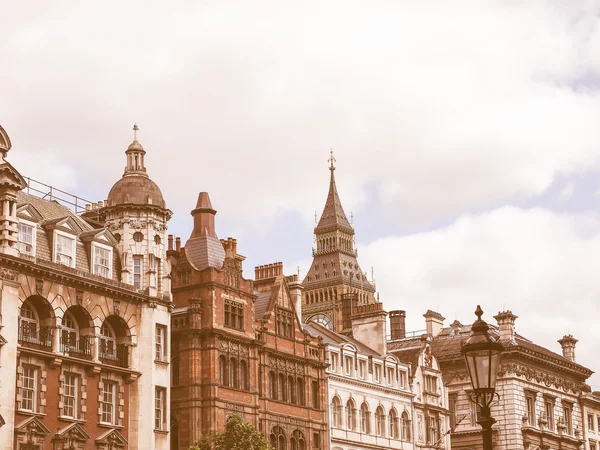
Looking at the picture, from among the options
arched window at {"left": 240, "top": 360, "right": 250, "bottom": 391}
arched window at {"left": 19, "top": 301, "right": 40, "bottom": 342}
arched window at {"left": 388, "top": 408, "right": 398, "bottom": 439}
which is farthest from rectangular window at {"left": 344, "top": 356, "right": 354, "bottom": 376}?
arched window at {"left": 19, "top": 301, "right": 40, "bottom": 342}

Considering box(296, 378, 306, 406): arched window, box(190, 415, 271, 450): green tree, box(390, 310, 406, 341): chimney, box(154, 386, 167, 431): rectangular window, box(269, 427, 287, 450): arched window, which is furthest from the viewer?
box(390, 310, 406, 341): chimney

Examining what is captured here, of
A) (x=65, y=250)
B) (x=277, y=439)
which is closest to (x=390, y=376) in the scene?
(x=277, y=439)

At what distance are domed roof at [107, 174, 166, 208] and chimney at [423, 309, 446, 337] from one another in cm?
4896

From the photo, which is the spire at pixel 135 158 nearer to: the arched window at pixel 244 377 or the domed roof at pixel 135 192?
the domed roof at pixel 135 192

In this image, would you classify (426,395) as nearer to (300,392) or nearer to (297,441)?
(300,392)

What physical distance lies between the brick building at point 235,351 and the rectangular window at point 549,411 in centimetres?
3807

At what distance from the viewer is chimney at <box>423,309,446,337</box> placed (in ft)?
384

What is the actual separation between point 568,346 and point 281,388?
55.3 meters

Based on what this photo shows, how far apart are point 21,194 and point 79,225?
396 centimetres

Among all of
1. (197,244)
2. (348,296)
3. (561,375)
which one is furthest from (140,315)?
(561,375)

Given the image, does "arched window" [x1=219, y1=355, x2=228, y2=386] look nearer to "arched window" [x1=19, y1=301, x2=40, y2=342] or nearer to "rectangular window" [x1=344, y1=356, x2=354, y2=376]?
"arched window" [x1=19, y1=301, x2=40, y2=342]

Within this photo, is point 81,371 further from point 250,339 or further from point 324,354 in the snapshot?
point 324,354

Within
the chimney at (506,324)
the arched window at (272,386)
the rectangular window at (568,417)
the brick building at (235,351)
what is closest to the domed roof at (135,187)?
the brick building at (235,351)

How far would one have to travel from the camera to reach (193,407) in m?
74.6
